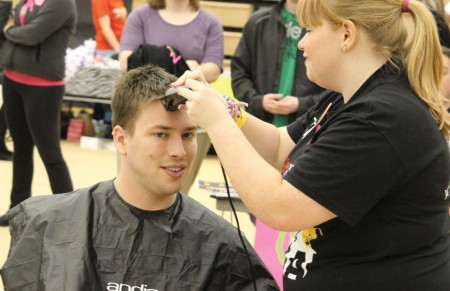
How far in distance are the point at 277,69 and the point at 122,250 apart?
140 cm

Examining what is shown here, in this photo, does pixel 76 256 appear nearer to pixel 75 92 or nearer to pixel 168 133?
pixel 168 133

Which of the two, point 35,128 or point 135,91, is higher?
point 135,91

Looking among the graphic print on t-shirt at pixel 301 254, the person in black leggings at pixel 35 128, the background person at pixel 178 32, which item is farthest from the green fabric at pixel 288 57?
the graphic print on t-shirt at pixel 301 254

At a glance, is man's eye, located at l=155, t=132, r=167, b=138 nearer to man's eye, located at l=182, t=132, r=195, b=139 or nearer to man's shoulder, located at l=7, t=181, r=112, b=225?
man's eye, located at l=182, t=132, r=195, b=139

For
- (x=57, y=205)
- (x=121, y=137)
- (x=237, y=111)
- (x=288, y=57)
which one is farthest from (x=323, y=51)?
(x=288, y=57)

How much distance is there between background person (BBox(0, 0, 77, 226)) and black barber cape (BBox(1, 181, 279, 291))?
62.7 inches

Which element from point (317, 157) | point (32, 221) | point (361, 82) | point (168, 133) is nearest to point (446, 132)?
point (361, 82)

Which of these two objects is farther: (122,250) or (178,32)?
(178,32)

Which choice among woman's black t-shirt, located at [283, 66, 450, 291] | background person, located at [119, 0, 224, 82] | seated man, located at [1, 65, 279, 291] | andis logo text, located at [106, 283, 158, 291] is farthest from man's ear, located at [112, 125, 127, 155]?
background person, located at [119, 0, 224, 82]

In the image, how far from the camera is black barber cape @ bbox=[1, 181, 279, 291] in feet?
6.44

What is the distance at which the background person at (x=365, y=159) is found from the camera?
1.38m

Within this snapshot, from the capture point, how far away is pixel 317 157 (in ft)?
4.59

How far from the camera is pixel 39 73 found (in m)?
3.63

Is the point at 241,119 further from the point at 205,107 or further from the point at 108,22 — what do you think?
the point at 108,22
